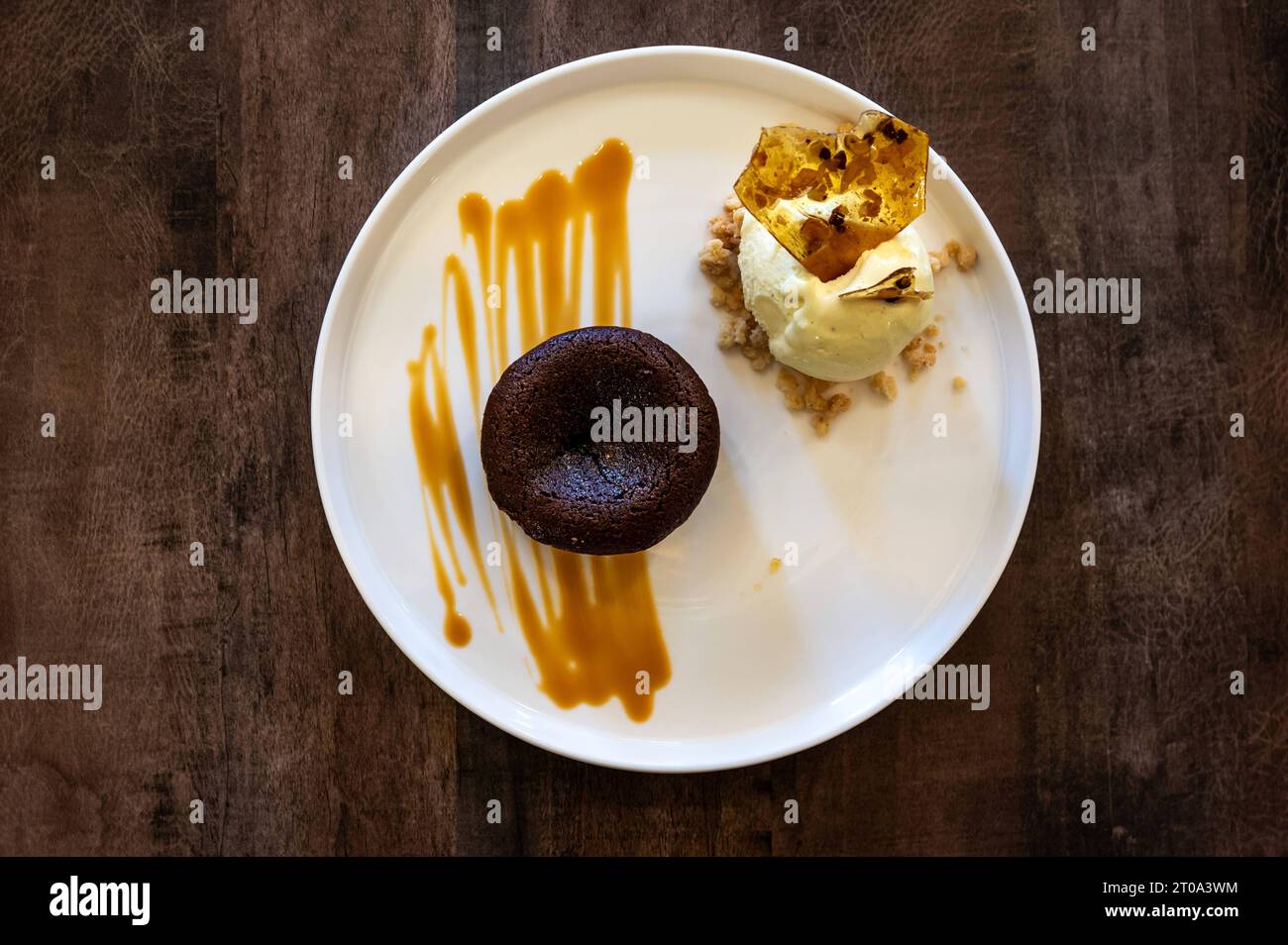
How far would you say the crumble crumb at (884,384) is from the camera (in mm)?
1876

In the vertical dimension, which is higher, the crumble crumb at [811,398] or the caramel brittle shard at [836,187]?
the caramel brittle shard at [836,187]

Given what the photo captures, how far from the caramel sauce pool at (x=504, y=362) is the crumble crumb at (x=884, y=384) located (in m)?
0.58

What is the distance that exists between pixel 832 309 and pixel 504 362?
711 mm

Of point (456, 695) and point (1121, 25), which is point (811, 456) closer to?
point (456, 695)

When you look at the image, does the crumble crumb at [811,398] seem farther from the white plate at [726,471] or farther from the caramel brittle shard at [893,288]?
the caramel brittle shard at [893,288]

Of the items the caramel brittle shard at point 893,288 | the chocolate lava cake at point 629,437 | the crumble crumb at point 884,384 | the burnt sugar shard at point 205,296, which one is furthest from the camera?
the burnt sugar shard at point 205,296

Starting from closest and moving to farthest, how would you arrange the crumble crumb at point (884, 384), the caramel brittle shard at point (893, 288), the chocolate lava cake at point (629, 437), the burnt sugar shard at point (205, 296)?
the caramel brittle shard at point (893, 288) < the chocolate lava cake at point (629, 437) < the crumble crumb at point (884, 384) < the burnt sugar shard at point (205, 296)

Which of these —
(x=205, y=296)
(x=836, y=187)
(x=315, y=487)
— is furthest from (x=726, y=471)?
(x=205, y=296)

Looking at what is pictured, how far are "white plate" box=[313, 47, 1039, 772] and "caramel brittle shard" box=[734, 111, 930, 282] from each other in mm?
229

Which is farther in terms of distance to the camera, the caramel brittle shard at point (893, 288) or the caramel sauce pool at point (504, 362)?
the caramel sauce pool at point (504, 362)

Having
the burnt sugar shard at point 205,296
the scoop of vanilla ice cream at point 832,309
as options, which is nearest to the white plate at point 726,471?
the scoop of vanilla ice cream at point 832,309

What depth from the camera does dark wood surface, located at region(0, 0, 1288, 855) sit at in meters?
1.97

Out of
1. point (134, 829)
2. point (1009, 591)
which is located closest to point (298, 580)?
point (134, 829)

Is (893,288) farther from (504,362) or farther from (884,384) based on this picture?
(504,362)
